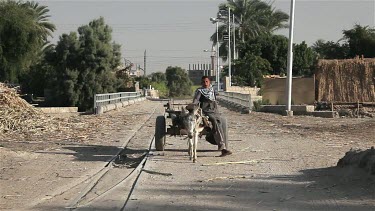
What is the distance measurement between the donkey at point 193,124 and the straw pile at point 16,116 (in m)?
8.86

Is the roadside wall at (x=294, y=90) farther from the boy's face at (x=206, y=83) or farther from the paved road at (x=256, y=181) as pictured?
the boy's face at (x=206, y=83)

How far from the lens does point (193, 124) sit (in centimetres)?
1189

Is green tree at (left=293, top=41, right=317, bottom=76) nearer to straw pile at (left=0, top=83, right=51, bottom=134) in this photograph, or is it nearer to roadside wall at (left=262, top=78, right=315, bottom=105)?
roadside wall at (left=262, top=78, right=315, bottom=105)

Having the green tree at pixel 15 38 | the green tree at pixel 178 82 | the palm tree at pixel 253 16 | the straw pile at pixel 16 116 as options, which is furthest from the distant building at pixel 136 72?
the straw pile at pixel 16 116

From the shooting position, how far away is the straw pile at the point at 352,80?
39.9 meters

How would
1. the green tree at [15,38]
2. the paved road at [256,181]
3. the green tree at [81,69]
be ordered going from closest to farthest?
the paved road at [256,181] → the green tree at [15,38] → the green tree at [81,69]

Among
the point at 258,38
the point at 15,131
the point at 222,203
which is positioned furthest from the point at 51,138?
the point at 258,38

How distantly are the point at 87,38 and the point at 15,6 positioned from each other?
1180 cm

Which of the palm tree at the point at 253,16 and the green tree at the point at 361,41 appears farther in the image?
the palm tree at the point at 253,16

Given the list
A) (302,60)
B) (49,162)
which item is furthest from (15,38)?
(49,162)

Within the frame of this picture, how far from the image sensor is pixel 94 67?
58156mm

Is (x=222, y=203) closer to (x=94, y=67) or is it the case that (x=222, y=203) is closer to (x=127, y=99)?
(x=127, y=99)

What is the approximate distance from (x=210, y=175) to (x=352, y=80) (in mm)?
31919

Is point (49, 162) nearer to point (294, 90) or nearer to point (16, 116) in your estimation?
point (16, 116)
